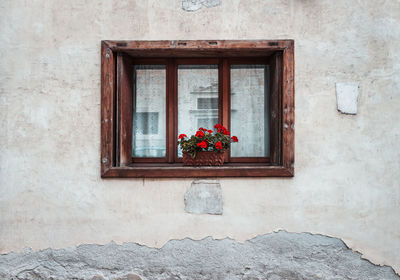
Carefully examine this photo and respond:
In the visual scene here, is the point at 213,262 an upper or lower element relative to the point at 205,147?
lower

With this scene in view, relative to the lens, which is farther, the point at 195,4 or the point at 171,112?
the point at 171,112

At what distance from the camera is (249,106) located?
321cm

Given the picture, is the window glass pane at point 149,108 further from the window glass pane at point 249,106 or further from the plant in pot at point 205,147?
the window glass pane at point 249,106

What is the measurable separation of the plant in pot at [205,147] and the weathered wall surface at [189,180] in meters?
0.23

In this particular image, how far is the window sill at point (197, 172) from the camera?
2865 mm

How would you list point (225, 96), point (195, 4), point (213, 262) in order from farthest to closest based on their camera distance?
point (225, 96) → point (195, 4) → point (213, 262)

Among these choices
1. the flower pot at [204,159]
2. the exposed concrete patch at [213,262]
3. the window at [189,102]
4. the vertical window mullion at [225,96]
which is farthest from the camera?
the vertical window mullion at [225,96]

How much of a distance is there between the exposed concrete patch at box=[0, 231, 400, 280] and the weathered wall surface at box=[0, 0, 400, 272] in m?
0.09

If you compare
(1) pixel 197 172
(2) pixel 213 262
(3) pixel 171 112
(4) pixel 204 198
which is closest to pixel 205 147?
(1) pixel 197 172

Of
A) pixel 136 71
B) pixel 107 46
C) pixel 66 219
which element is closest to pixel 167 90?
pixel 136 71

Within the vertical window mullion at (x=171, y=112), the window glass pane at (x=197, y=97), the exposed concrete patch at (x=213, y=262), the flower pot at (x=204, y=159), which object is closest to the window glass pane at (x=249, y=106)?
the window glass pane at (x=197, y=97)

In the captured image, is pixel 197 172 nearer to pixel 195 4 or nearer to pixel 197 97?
pixel 197 97

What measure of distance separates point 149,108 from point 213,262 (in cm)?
156

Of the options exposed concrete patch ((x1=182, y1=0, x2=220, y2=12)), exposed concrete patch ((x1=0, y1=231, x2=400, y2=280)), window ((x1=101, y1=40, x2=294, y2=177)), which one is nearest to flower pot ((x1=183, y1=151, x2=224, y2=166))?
window ((x1=101, y1=40, x2=294, y2=177))
